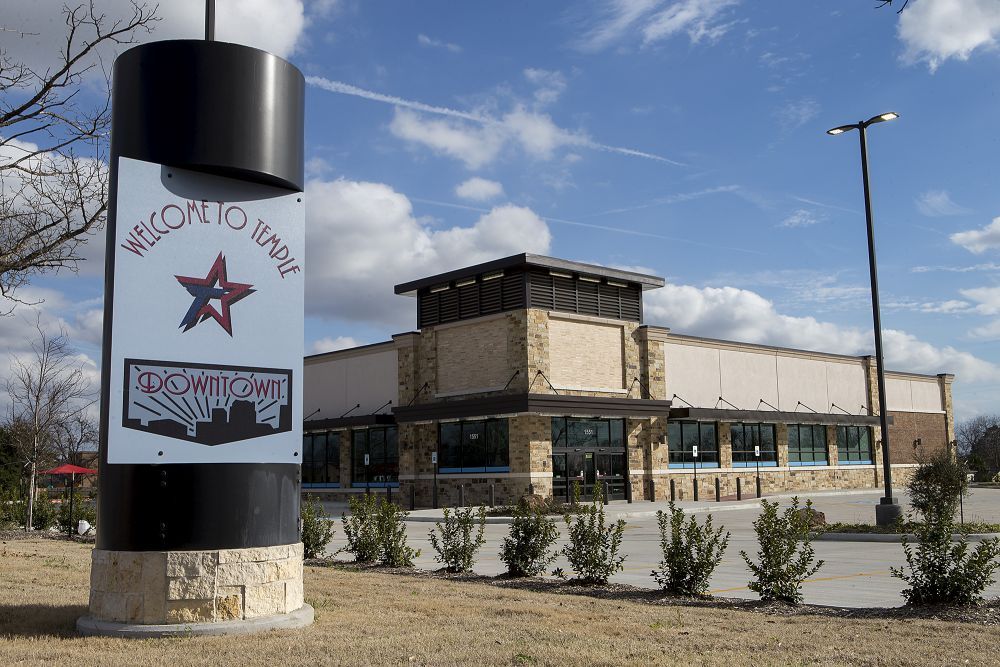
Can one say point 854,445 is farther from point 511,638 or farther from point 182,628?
point 182,628

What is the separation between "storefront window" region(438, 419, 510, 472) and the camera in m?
35.6

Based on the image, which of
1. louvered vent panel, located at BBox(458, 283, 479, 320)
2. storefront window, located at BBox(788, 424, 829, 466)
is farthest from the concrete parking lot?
storefront window, located at BBox(788, 424, 829, 466)

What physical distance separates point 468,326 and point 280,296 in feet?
91.6

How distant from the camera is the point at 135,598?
27.5 feet

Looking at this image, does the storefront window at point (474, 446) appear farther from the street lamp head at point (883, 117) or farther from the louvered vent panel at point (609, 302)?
the street lamp head at point (883, 117)

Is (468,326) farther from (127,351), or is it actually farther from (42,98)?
(127,351)

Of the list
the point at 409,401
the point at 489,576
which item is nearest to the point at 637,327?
the point at 409,401

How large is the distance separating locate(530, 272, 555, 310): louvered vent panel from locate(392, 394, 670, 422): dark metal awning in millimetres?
3635

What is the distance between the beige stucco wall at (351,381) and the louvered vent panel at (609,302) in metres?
9.88

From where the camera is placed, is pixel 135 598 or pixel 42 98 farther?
pixel 42 98

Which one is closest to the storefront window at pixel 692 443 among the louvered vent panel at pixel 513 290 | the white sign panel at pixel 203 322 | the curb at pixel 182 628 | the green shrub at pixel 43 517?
the louvered vent panel at pixel 513 290

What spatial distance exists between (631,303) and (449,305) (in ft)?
24.9

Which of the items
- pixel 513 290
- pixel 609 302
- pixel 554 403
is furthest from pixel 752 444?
pixel 513 290

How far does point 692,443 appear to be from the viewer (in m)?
40.5
